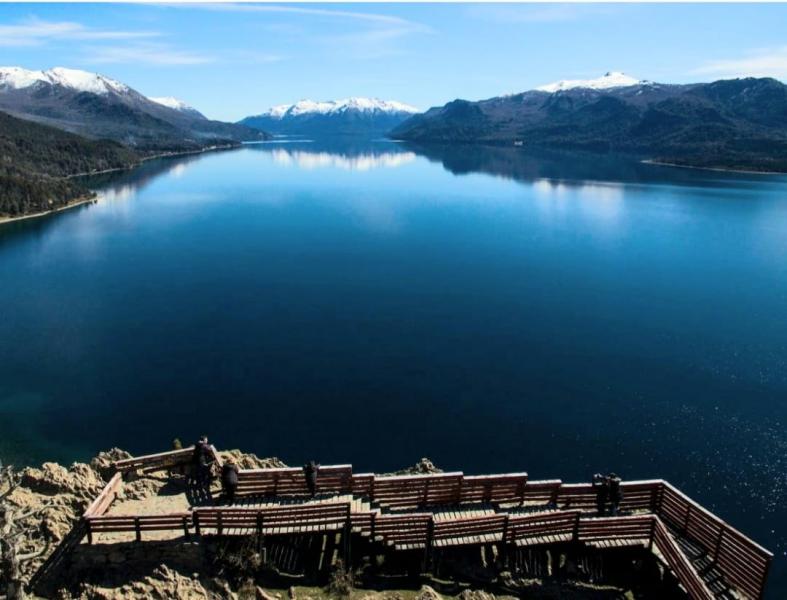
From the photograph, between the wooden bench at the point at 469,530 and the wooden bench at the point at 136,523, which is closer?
the wooden bench at the point at 136,523

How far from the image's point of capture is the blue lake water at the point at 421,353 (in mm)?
40094

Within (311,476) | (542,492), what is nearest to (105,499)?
(311,476)

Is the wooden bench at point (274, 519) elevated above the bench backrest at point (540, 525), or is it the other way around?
the wooden bench at point (274, 519)

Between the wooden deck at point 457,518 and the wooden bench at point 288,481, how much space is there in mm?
39

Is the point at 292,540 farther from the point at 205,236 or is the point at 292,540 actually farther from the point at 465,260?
the point at 205,236

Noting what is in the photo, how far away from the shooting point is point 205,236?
383ft

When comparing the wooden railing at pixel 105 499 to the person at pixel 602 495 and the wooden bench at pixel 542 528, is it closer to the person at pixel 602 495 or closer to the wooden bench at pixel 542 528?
the wooden bench at pixel 542 528

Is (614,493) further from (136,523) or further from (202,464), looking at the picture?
(136,523)

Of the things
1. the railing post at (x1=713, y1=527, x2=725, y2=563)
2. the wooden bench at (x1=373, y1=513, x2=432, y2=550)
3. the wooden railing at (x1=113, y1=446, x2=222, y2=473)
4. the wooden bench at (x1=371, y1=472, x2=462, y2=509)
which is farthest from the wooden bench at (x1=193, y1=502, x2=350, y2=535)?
the railing post at (x1=713, y1=527, x2=725, y2=563)

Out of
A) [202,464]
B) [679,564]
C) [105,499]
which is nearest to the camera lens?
[679,564]

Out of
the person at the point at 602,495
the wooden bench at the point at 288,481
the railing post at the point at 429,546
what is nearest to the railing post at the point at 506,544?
the railing post at the point at 429,546

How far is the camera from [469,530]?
20.5 metres

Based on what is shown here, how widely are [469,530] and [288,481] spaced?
7235 millimetres

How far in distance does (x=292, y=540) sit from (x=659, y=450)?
2933cm
